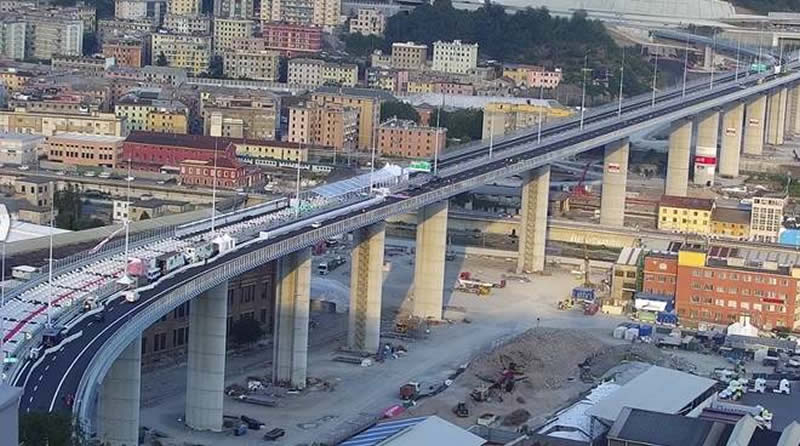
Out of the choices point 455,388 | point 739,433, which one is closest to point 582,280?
point 455,388

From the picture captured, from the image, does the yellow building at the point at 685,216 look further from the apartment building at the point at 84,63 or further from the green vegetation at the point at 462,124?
the apartment building at the point at 84,63

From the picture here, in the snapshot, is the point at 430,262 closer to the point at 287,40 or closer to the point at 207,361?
the point at 207,361

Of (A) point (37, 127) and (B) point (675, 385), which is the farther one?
(A) point (37, 127)

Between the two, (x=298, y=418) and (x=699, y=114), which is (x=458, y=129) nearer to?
(x=699, y=114)

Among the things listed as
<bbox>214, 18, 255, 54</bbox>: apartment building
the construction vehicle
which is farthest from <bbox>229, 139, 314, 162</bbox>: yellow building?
<bbox>214, 18, 255, 54</bbox>: apartment building

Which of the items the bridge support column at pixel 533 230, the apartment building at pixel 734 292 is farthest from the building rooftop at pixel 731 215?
the apartment building at pixel 734 292

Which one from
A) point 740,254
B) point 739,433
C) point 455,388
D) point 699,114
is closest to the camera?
point 739,433

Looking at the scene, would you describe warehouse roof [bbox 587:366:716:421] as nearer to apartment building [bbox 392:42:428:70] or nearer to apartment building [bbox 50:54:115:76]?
apartment building [bbox 50:54:115:76]
